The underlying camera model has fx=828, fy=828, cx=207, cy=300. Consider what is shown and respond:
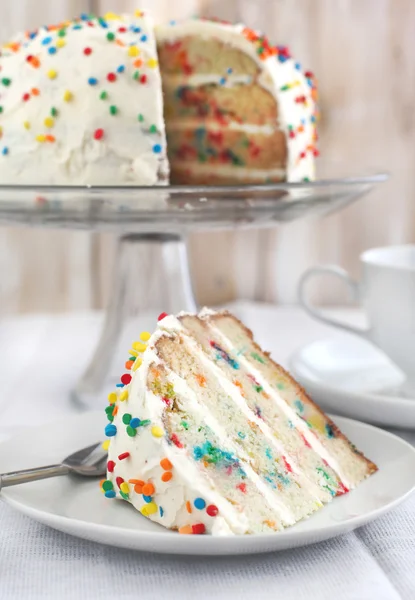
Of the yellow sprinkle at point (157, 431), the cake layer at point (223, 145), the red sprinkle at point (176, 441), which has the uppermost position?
the cake layer at point (223, 145)

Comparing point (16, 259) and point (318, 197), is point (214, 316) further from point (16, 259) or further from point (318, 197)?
point (16, 259)

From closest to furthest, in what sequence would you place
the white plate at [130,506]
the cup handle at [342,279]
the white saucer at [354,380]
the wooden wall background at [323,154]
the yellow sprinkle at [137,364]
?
the white plate at [130,506] < the yellow sprinkle at [137,364] < the white saucer at [354,380] < the cup handle at [342,279] < the wooden wall background at [323,154]

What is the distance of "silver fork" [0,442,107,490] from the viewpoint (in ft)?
2.29

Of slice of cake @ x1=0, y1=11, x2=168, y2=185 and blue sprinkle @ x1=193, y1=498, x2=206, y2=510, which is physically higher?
slice of cake @ x1=0, y1=11, x2=168, y2=185

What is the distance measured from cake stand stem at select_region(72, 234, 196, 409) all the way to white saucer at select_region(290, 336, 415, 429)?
8.3 inches

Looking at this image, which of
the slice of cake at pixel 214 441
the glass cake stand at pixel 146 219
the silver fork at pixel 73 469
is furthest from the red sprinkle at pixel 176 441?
the glass cake stand at pixel 146 219

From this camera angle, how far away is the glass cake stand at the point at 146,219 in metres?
0.94

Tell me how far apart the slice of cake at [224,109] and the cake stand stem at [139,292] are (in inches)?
7.6

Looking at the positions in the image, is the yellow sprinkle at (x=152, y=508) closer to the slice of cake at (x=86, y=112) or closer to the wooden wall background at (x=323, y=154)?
the slice of cake at (x=86, y=112)

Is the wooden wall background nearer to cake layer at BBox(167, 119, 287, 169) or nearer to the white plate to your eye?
cake layer at BBox(167, 119, 287, 169)

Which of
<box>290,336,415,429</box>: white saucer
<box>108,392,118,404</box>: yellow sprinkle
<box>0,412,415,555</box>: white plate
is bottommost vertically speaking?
<box>290,336,415,429</box>: white saucer

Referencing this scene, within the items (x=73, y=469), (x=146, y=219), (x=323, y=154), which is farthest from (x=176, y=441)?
(x=323, y=154)

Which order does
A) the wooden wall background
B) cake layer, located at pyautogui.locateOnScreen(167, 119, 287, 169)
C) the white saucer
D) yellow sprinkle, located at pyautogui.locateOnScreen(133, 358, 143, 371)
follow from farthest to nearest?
the wooden wall background → cake layer, located at pyautogui.locateOnScreen(167, 119, 287, 169) → the white saucer → yellow sprinkle, located at pyautogui.locateOnScreen(133, 358, 143, 371)

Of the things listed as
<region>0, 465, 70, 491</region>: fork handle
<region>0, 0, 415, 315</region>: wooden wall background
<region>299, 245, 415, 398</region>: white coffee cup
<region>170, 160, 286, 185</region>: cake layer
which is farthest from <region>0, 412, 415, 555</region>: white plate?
<region>0, 0, 415, 315</region>: wooden wall background
